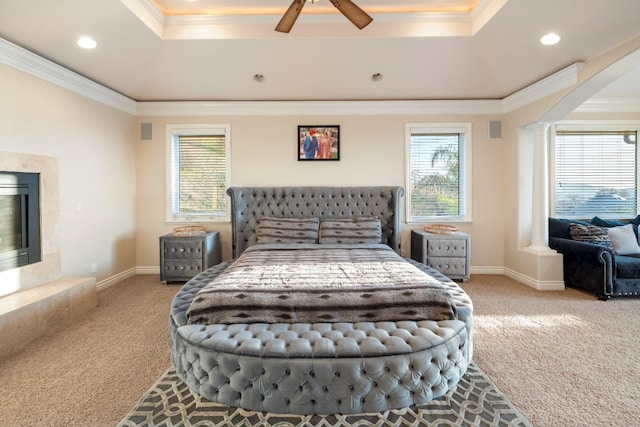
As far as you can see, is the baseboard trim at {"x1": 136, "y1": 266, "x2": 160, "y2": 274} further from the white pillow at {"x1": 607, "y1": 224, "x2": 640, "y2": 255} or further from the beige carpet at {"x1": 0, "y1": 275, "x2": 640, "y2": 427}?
the white pillow at {"x1": 607, "y1": 224, "x2": 640, "y2": 255}

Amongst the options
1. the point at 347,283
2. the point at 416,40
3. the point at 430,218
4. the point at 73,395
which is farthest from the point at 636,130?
Result: the point at 73,395

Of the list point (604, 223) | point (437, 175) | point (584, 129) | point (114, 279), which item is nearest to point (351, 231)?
point (437, 175)

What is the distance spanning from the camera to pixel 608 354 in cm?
258

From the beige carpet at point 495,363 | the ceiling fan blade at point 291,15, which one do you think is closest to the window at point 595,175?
the beige carpet at point 495,363

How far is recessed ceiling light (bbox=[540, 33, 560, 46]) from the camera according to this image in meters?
3.32

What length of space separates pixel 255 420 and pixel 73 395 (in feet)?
4.33

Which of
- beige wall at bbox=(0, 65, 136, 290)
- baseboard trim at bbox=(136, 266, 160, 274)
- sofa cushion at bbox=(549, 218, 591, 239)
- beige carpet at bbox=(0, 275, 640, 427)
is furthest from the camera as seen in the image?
baseboard trim at bbox=(136, 266, 160, 274)

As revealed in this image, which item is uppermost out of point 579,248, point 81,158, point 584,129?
point 584,129

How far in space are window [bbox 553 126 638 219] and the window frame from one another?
38mm

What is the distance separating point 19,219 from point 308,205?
349cm

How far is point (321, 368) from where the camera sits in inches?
70.7

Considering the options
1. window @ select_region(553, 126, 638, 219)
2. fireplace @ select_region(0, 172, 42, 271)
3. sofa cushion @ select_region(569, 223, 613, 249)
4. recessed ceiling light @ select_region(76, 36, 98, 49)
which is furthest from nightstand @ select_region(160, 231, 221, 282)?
window @ select_region(553, 126, 638, 219)

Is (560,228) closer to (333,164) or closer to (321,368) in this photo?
(333,164)

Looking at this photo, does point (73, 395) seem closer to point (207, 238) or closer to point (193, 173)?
point (207, 238)
